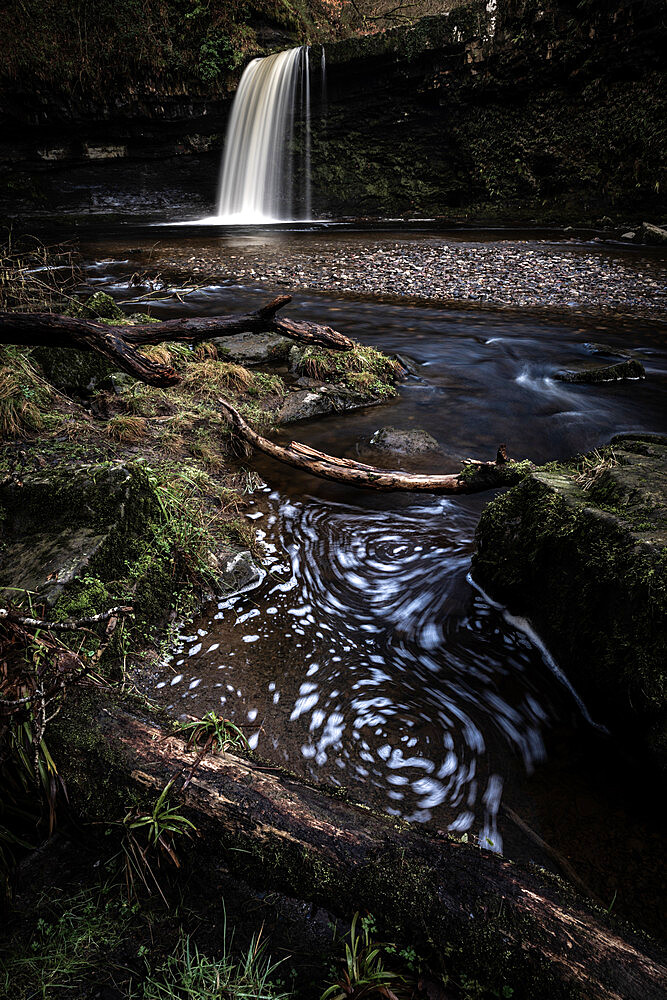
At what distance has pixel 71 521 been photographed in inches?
103

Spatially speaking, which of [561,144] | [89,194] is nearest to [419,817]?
[561,144]

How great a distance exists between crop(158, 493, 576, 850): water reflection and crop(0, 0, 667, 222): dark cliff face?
665 inches

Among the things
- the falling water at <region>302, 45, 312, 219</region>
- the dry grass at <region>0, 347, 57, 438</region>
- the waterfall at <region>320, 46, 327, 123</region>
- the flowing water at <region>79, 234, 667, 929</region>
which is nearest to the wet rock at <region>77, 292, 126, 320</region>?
the dry grass at <region>0, 347, 57, 438</region>

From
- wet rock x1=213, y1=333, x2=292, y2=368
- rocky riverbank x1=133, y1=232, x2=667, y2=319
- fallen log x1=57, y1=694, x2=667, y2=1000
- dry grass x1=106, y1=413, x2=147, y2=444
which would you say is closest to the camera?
fallen log x1=57, y1=694, x2=667, y2=1000

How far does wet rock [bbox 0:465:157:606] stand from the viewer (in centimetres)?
241

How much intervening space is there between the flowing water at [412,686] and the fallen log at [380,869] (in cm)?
61

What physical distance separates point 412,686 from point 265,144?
22558 mm

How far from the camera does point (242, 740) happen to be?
198 cm

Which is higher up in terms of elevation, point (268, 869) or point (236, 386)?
point (236, 386)

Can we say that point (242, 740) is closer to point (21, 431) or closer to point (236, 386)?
point (21, 431)

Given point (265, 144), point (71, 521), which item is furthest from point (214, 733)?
point (265, 144)

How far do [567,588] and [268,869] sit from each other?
177 cm

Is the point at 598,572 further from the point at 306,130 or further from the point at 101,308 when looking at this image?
the point at 306,130

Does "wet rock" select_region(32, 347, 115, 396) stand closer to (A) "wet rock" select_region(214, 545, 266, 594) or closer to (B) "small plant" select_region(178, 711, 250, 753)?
(A) "wet rock" select_region(214, 545, 266, 594)
